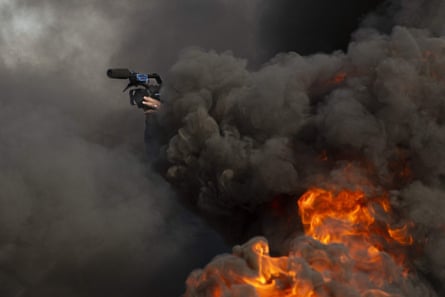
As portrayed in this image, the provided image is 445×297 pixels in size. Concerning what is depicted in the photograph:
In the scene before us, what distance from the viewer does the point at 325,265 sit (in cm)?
2436

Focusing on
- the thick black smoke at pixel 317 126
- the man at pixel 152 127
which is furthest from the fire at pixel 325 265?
the man at pixel 152 127

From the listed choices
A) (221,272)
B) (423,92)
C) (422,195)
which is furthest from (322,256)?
(423,92)

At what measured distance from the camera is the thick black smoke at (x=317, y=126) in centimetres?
2766

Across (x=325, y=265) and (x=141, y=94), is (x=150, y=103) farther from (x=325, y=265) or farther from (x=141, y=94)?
(x=325, y=265)

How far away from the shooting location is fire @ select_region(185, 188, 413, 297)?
2362 centimetres

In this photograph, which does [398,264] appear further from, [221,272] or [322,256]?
→ [221,272]

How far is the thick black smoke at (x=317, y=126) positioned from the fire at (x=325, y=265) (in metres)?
1.15

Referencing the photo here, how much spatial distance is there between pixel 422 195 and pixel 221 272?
8.87m

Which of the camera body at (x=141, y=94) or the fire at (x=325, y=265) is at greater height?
the camera body at (x=141, y=94)

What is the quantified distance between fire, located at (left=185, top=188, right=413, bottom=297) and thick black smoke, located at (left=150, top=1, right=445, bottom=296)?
1153 mm

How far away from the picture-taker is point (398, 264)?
88.3 ft

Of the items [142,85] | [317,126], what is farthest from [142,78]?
[317,126]

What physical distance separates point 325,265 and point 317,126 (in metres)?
7.15

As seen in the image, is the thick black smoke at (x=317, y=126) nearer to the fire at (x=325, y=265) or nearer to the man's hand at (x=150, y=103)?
the fire at (x=325, y=265)
